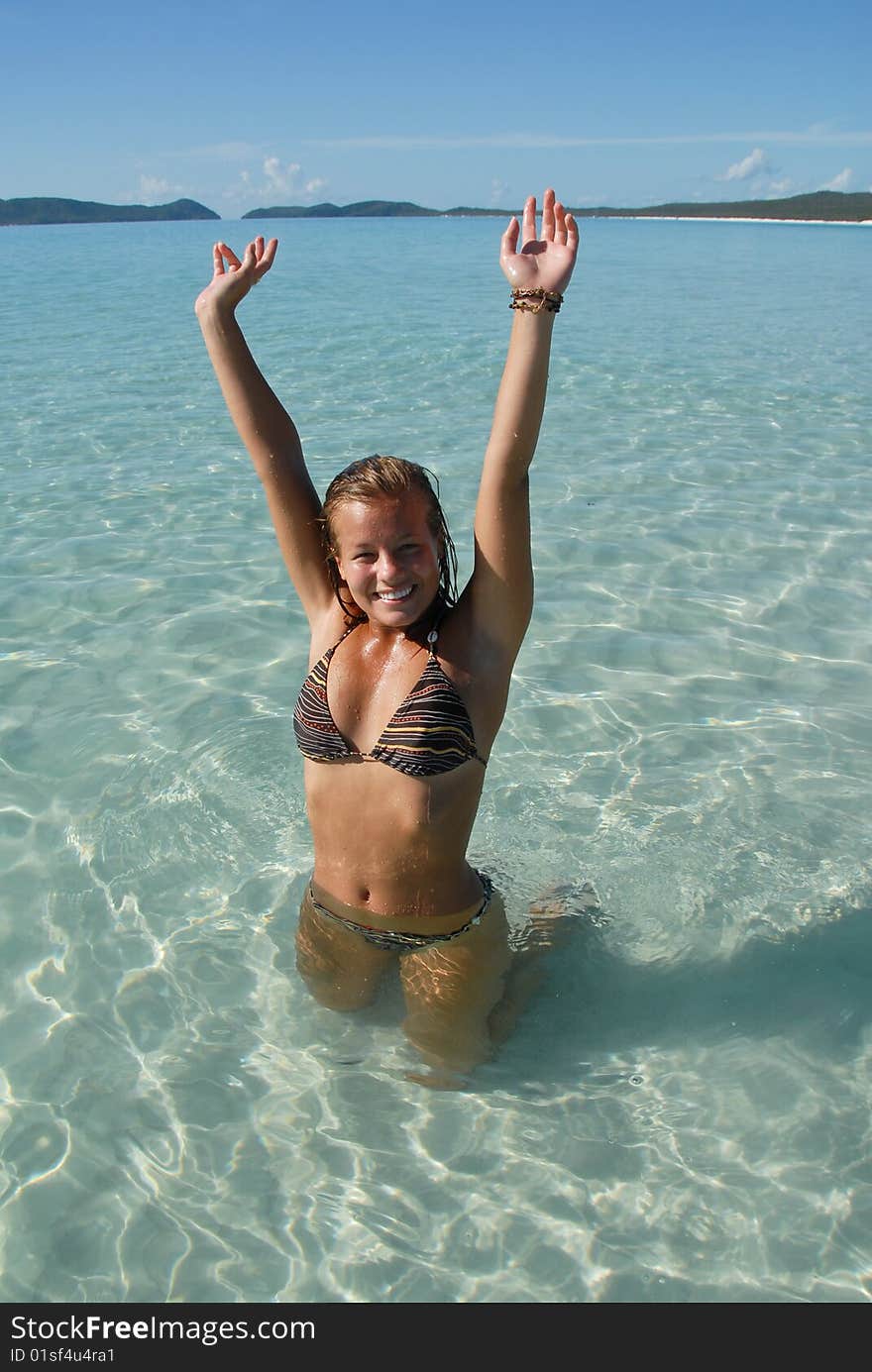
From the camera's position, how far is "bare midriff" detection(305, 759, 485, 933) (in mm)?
2598

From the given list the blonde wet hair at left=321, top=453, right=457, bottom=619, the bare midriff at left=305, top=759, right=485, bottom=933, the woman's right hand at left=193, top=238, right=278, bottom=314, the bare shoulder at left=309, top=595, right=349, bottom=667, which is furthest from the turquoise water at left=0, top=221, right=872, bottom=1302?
the woman's right hand at left=193, top=238, right=278, bottom=314

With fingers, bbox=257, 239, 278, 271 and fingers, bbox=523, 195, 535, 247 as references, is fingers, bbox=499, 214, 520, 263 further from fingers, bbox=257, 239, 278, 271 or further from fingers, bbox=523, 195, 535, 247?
fingers, bbox=257, 239, 278, 271

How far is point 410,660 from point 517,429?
0.60 metres

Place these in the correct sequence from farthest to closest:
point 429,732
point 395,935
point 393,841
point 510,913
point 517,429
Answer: point 510,913 → point 395,935 → point 393,841 → point 429,732 → point 517,429

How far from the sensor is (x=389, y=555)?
242 centimetres

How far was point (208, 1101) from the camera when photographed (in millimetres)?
2902

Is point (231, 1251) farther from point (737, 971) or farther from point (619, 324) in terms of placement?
point (619, 324)

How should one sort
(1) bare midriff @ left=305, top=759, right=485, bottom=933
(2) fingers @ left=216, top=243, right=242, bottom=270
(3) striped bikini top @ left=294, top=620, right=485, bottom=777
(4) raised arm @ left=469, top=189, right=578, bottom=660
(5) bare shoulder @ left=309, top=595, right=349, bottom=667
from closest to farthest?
(4) raised arm @ left=469, top=189, right=578, bottom=660 < (3) striped bikini top @ left=294, top=620, right=485, bottom=777 < (1) bare midriff @ left=305, top=759, right=485, bottom=933 < (5) bare shoulder @ left=309, top=595, right=349, bottom=667 < (2) fingers @ left=216, top=243, right=242, bottom=270

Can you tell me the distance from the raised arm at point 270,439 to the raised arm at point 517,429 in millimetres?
464

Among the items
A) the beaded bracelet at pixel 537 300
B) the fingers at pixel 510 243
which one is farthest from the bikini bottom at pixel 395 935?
the fingers at pixel 510 243

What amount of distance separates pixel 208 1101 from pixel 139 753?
6.24ft

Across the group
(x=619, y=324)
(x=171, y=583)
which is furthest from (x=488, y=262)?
(x=171, y=583)

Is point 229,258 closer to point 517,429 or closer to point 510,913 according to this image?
point 517,429

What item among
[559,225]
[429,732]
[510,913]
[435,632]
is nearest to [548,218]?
[559,225]
